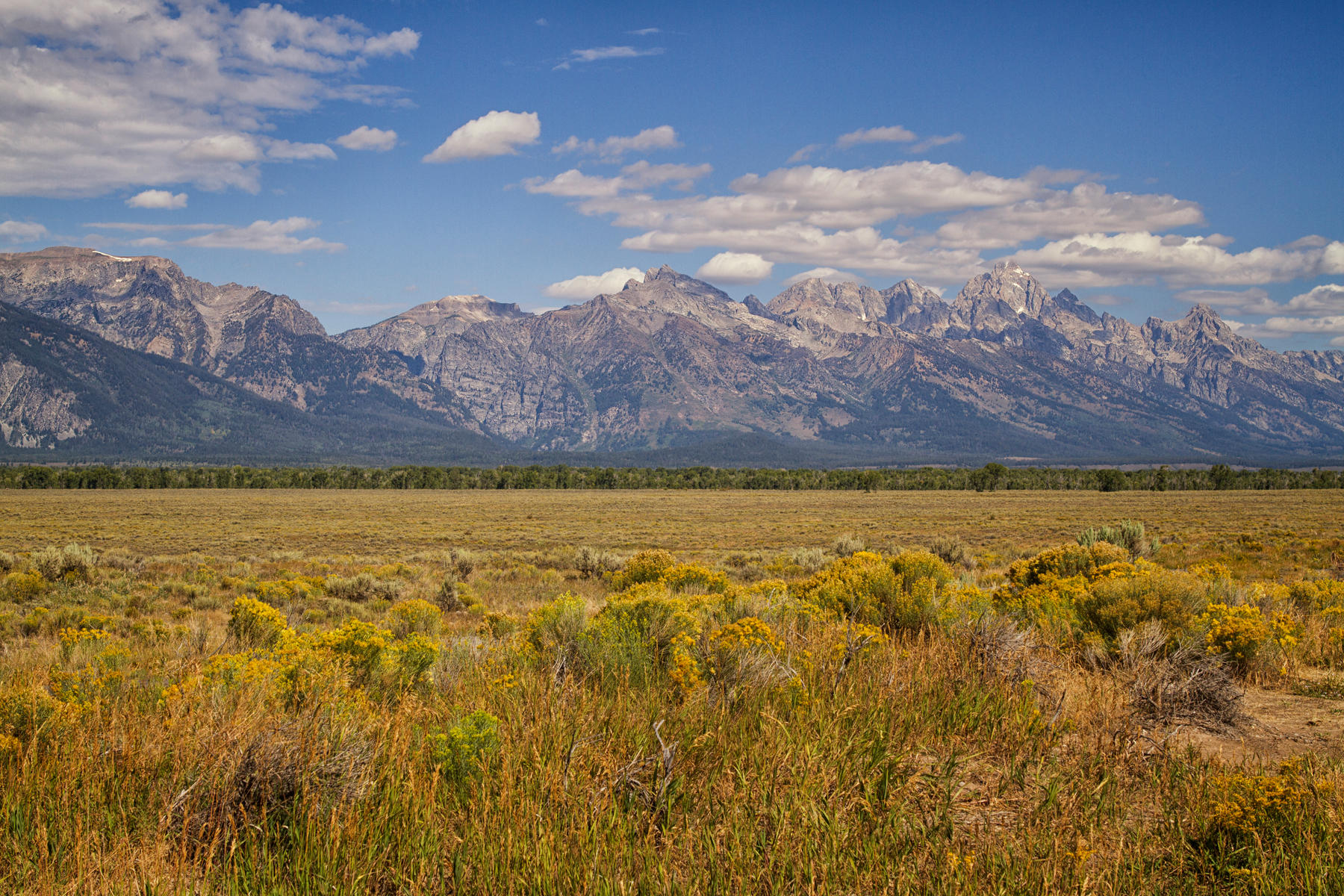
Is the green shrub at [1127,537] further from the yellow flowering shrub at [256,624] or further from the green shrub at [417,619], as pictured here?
the yellow flowering shrub at [256,624]

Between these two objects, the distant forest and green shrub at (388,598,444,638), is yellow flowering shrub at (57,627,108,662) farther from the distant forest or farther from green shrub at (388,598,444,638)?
the distant forest

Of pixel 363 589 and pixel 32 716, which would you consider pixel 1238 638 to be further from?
pixel 363 589

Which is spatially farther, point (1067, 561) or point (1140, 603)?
point (1067, 561)

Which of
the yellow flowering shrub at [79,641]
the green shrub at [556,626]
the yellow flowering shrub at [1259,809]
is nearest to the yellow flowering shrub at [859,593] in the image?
the green shrub at [556,626]

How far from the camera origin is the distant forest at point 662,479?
126675 millimetres

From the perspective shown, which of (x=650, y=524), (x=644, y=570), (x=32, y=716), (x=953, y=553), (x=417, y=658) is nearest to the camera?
(x=32, y=716)

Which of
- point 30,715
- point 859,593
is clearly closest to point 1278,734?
point 859,593

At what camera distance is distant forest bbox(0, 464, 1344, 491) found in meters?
127

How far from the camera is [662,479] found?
6176 inches

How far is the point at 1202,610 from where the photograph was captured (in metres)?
8.06

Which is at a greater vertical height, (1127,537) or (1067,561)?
(1067,561)

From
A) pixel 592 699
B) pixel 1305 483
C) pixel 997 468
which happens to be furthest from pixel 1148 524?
pixel 1305 483

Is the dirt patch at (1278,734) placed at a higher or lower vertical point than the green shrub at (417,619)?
higher

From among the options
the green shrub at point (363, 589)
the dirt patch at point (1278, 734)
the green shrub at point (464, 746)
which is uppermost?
the green shrub at point (464, 746)
